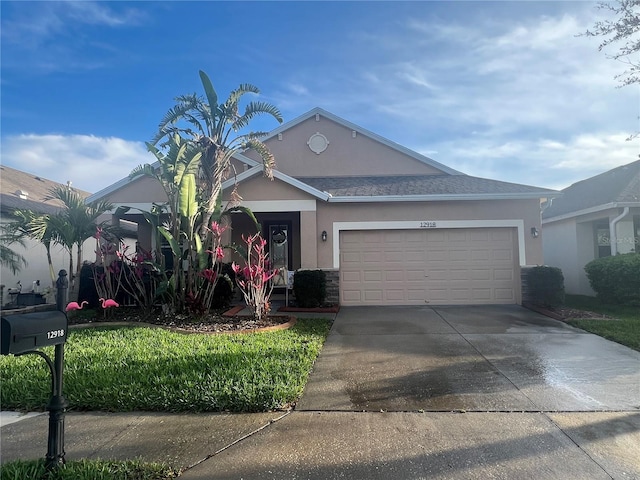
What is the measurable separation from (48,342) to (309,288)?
26.2 feet

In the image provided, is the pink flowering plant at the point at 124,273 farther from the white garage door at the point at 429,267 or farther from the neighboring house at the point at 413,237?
the white garage door at the point at 429,267

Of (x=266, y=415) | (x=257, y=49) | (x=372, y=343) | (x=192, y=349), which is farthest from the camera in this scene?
(x=257, y=49)

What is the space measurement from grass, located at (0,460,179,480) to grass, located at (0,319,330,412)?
3.49 ft

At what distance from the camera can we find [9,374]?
5137 millimetres

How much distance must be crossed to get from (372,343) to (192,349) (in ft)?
10.5

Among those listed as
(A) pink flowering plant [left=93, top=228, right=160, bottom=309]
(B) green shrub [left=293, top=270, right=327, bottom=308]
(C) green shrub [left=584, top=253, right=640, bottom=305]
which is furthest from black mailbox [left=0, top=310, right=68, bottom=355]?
(C) green shrub [left=584, top=253, right=640, bottom=305]

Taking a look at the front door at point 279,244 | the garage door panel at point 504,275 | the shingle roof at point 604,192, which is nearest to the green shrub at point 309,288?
the front door at point 279,244

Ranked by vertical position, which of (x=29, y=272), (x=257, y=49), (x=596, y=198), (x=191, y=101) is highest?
(x=257, y=49)

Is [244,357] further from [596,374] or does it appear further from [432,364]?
[596,374]

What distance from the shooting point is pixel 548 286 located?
10.3 m

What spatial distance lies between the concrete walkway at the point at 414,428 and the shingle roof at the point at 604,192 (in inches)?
348

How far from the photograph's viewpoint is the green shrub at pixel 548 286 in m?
10.3

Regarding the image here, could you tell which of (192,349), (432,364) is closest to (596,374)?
(432,364)

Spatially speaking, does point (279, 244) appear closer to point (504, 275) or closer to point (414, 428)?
point (504, 275)
